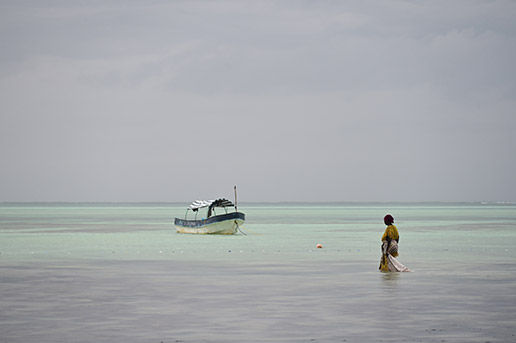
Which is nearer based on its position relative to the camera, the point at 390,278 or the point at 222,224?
the point at 390,278

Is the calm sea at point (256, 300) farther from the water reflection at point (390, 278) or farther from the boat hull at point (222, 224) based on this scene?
the boat hull at point (222, 224)

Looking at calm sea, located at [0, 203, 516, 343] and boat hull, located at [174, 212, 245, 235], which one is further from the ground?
boat hull, located at [174, 212, 245, 235]

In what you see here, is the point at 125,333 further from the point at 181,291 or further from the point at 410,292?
the point at 410,292

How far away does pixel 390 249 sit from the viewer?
77.9 feet

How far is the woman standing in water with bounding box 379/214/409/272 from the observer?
23219 millimetres

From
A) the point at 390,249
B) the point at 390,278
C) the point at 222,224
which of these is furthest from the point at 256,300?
the point at 222,224

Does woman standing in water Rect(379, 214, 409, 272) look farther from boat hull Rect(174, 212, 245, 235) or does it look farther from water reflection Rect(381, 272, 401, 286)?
boat hull Rect(174, 212, 245, 235)

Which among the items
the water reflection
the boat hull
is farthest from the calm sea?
the boat hull

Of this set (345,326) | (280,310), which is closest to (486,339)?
(345,326)

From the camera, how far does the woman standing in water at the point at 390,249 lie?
23219mm

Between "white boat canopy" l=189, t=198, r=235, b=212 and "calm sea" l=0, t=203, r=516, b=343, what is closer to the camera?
"calm sea" l=0, t=203, r=516, b=343

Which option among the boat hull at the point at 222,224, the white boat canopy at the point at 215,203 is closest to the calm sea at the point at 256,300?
the boat hull at the point at 222,224

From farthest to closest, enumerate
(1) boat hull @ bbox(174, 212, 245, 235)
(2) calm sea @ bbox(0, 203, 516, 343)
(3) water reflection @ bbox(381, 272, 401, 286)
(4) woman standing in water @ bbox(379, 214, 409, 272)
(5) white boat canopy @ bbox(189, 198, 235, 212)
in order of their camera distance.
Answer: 1. (5) white boat canopy @ bbox(189, 198, 235, 212)
2. (1) boat hull @ bbox(174, 212, 245, 235)
3. (4) woman standing in water @ bbox(379, 214, 409, 272)
4. (3) water reflection @ bbox(381, 272, 401, 286)
5. (2) calm sea @ bbox(0, 203, 516, 343)

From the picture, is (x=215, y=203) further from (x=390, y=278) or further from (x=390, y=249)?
(x=390, y=278)
